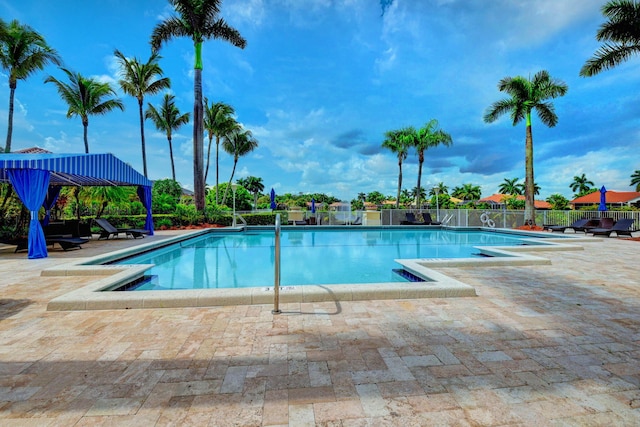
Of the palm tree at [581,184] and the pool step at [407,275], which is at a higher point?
the palm tree at [581,184]

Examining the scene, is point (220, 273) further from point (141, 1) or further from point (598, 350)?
point (141, 1)

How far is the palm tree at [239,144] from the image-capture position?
3262 centimetres

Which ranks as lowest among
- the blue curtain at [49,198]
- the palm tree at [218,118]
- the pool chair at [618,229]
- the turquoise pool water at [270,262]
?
the turquoise pool water at [270,262]

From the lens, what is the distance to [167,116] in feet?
90.3

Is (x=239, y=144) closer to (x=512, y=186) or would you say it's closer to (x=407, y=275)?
(x=407, y=275)

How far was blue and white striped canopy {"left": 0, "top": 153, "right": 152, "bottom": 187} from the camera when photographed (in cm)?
686

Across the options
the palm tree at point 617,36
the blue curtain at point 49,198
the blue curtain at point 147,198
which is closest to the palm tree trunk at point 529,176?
the palm tree at point 617,36

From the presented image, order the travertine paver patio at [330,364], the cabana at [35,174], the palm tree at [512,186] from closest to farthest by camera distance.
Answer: the travertine paver patio at [330,364] < the cabana at [35,174] < the palm tree at [512,186]

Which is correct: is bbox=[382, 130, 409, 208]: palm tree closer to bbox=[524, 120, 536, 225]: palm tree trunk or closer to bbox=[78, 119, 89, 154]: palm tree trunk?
bbox=[524, 120, 536, 225]: palm tree trunk

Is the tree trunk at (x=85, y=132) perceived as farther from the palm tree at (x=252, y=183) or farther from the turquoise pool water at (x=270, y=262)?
the palm tree at (x=252, y=183)

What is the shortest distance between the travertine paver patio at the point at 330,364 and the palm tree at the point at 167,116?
1070 inches

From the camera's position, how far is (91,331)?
2781 mm

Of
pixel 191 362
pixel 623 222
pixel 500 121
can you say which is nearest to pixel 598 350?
pixel 191 362

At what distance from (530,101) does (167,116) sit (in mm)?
27897
